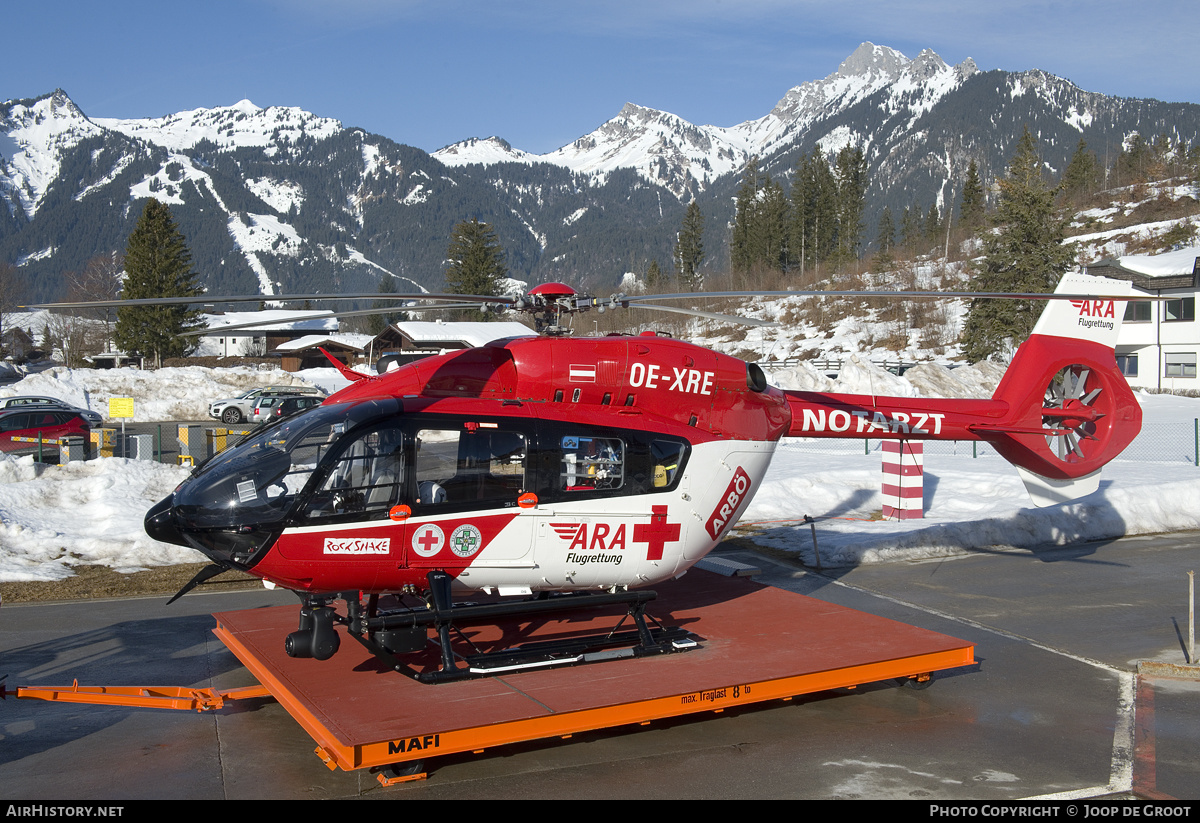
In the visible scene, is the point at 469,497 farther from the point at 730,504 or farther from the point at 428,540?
the point at 730,504

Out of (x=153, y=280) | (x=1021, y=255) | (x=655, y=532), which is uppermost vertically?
(x=153, y=280)

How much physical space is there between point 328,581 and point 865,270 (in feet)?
296

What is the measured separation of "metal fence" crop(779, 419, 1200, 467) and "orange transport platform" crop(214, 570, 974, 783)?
1463 cm

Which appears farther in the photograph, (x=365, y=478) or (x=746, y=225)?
(x=746, y=225)

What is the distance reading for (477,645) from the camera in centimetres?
893

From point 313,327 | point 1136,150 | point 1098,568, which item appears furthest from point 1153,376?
point 313,327

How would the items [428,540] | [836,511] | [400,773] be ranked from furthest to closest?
[836,511] → [428,540] → [400,773]

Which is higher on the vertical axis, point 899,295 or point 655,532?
point 899,295

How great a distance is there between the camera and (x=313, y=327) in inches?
4532

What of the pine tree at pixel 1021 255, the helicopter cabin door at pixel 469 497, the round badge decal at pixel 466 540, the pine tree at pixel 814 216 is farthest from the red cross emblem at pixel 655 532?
the pine tree at pixel 814 216

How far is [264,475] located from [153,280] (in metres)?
60.5

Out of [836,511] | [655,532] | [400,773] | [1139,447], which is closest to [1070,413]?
[655,532]

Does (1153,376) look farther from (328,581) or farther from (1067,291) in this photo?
(328,581)

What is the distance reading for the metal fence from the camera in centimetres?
2466
